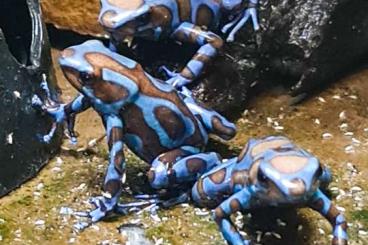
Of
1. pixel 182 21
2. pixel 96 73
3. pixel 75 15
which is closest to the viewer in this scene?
pixel 96 73

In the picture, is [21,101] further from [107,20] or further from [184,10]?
[184,10]

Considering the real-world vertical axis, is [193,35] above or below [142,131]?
above

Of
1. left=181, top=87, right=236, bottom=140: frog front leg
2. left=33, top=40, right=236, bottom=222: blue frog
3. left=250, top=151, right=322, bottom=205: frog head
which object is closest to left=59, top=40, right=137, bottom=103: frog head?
left=33, top=40, right=236, bottom=222: blue frog

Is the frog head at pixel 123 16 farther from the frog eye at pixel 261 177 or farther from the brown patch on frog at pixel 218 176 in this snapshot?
the frog eye at pixel 261 177

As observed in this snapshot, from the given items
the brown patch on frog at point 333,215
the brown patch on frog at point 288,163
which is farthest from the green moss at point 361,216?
the brown patch on frog at point 288,163

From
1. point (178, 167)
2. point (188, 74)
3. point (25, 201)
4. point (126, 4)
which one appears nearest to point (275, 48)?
point (188, 74)

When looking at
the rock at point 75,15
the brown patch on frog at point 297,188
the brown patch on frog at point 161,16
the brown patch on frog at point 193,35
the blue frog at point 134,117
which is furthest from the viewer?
the rock at point 75,15

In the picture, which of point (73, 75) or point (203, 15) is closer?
point (73, 75)
